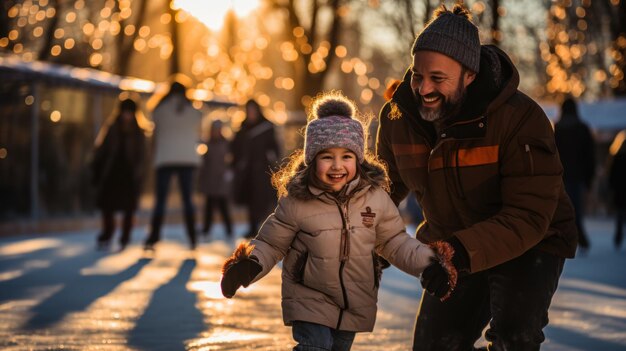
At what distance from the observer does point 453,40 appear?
16.1 ft

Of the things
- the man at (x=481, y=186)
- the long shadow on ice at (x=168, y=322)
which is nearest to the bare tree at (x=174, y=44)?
the long shadow on ice at (x=168, y=322)

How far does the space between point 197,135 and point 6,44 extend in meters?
13.4

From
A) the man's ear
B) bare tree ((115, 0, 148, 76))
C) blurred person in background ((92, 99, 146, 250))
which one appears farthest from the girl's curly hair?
bare tree ((115, 0, 148, 76))

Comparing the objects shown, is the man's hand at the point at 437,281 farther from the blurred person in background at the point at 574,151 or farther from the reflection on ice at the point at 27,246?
the reflection on ice at the point at 27,246

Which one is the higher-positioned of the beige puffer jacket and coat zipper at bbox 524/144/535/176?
coat zipper at bbox 524/144/535/176

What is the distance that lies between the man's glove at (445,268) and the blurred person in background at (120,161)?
1070 cm

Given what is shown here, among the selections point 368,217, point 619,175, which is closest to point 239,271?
point 368,217

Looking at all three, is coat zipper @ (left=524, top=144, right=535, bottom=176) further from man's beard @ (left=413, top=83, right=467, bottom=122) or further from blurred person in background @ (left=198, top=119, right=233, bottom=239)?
blurred person in background @ (left=198, top=119, right=233, bottom=239)

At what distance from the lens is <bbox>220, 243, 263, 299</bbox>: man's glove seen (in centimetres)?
495

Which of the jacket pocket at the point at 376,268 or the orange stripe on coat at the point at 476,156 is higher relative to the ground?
the orange stripe on coat at the point at 476,156

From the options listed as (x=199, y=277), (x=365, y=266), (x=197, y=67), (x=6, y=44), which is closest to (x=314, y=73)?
(x=6, y=44)

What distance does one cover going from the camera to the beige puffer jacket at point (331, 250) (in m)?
5.22

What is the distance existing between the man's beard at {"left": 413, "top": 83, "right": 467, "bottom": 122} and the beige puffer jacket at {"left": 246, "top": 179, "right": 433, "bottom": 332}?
0.49 meters

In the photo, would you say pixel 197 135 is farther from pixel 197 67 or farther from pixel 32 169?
pixel 197 67
